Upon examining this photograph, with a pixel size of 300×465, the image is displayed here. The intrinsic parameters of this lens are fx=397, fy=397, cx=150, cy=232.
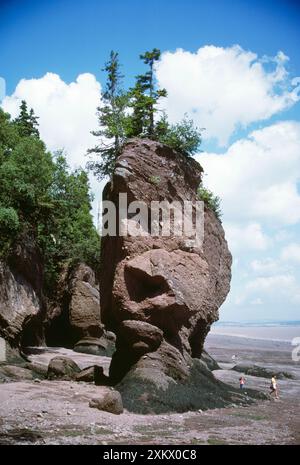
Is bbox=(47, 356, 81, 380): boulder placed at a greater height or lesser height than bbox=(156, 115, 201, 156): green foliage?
lesser

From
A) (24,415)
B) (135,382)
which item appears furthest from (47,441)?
(135,382)

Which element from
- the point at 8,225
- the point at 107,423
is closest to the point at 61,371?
the point at 107,423

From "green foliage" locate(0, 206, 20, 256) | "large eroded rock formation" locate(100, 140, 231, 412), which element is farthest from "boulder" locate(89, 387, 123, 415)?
"green foliage" locate(0, 206, 20, 256)

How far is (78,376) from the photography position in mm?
20312

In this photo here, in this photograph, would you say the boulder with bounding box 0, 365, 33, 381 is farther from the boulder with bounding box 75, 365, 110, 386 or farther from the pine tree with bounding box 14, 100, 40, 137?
the pine tree with bounding box 14, 100, 40, 137

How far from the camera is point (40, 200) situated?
28625mm

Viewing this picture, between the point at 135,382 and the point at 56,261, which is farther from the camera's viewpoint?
the point at 56,261

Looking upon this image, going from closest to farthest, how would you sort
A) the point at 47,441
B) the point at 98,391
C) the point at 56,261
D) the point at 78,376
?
the point at 47,441, the point at 98,391, the point at 78,376, the point at 56,261

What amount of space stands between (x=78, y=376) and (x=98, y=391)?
10.2ft

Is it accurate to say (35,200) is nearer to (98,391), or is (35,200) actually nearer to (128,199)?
(128,199)

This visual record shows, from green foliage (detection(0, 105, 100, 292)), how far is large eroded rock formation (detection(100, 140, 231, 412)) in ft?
22.5

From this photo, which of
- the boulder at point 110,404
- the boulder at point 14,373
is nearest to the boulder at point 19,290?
the boulder at point 14,373

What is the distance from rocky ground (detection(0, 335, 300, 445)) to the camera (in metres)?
11.3

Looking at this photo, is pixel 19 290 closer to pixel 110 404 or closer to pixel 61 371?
pixel 61 371
